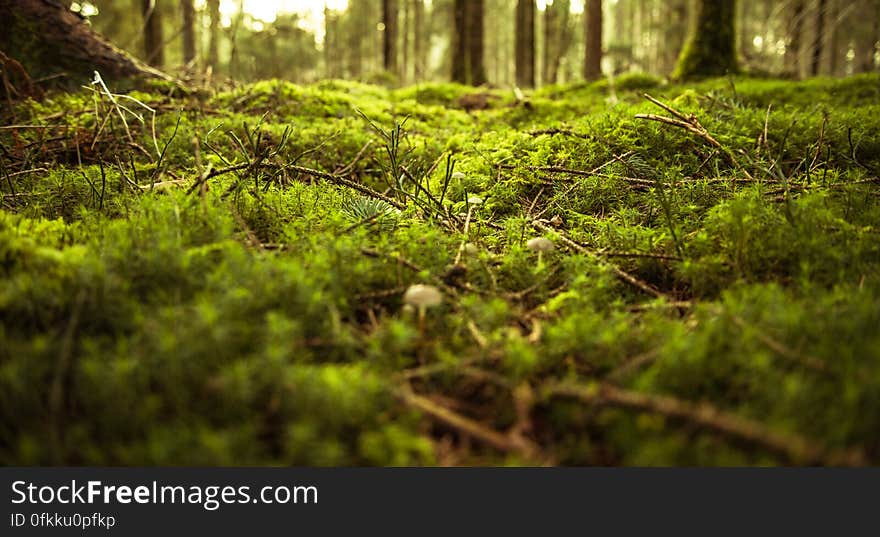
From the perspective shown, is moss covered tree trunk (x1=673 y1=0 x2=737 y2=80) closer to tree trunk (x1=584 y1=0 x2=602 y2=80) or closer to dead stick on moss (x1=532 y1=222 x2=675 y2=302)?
tree trunk (x1=584 y1=0 x2=602 y2=80)

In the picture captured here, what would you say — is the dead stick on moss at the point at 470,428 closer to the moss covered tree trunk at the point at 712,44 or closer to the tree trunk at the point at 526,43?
the moss covered tree trunk at the point at 712,44

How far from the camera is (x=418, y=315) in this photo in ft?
7.20

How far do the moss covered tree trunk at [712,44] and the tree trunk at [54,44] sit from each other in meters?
8.23

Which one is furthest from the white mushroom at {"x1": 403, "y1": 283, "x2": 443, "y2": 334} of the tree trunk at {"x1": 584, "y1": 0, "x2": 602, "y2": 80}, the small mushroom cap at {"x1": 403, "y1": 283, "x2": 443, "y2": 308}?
the tree trunk at {"x1": 584, "y1": 0, "x2": 602, "y2": 80}

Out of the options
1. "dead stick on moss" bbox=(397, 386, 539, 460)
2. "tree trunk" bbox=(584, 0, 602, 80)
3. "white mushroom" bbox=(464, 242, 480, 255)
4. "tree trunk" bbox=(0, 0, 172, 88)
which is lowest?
"dead stick on moss" bbox=(397, 386, 539, 460)

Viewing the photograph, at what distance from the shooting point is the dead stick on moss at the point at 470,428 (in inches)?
59.1

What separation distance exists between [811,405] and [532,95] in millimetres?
8003

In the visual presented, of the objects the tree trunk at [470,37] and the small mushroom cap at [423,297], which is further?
the tree trunk at [470,37]

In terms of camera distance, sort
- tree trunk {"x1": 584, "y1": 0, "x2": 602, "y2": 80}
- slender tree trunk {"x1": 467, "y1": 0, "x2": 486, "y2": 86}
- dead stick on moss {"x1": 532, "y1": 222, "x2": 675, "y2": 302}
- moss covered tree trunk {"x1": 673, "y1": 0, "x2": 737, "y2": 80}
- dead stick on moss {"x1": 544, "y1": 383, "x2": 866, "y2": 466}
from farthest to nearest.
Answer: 1. tree trunk {"x1": 584, "y1": 0, "x2": 602, "y2": 80}
2. slender tree trunk {"x1": 467, "y1": 0, "x2": 486, "y2": 86}
3. moss covered tree trunk {"x1": 673, "y1": 0, "x2": 737, "y2": 80}
4. dead stick on moss {"x1": 532, "y1": 222, "x2": 675, "y2": 302}
5. dead stick on moss {"x1": 544, "y1": 383, "x2": 866, "y2": 466}

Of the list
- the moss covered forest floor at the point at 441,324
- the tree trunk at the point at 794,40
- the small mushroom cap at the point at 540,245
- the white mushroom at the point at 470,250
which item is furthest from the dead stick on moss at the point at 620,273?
the tree trunk at the point at 794,40

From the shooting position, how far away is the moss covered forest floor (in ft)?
4.74

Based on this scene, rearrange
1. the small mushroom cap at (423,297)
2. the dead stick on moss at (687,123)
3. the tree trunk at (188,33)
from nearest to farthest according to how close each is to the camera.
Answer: the small mushroom cap at (423,297)
the dead stick on moss at (687,123)
the tree trunk at (188,33)

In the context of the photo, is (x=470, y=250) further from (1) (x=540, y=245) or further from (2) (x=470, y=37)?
(2) (x=470, y=37)

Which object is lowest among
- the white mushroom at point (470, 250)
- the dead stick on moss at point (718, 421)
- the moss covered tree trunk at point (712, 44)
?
the dead stick on moss at point (718, 421)
